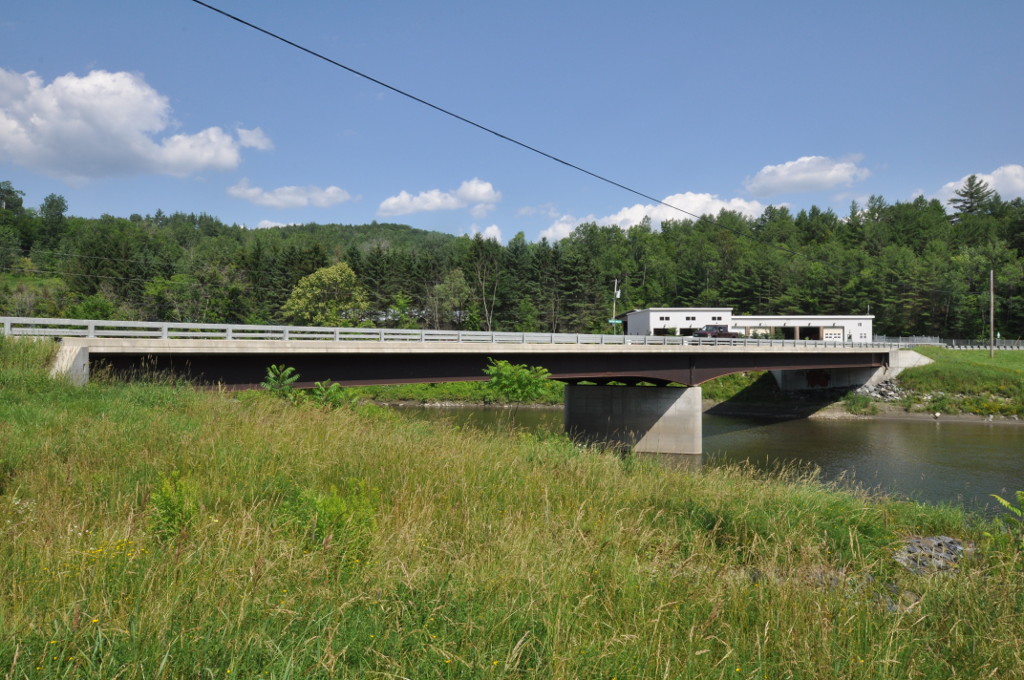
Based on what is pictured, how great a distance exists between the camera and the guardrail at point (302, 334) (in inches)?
671

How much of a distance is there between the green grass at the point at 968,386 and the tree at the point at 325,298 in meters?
58.4

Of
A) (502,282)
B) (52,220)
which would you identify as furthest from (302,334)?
(52,220)

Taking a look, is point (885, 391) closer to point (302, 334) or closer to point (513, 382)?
point (513, 382)

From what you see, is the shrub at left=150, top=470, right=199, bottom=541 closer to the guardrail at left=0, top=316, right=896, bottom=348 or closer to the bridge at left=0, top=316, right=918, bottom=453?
the bridge at left=0, top=316, right=918, bottom=453

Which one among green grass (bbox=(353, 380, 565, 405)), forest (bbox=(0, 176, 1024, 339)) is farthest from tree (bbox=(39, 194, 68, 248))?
green grass (bbox=(353, 380, 565, 405))

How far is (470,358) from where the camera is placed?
27438 millimetres

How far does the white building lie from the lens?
202 feet

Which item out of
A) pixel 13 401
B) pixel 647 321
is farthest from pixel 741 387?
pixel 13 401

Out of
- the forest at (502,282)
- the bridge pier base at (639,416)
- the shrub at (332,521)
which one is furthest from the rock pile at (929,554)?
the forest at (502,282)

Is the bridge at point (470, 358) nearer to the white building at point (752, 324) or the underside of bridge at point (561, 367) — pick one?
the underside of bridge at point (561, 367)

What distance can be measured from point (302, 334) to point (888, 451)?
31.1m

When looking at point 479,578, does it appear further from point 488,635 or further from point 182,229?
point 182,229

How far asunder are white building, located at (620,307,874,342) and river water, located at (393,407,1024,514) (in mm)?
12051

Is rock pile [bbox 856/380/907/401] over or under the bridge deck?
under
